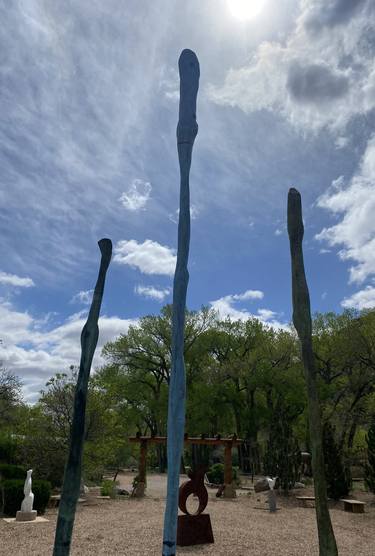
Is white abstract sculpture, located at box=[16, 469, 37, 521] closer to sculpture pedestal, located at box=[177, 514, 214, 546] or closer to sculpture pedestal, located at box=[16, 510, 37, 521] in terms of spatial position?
sculpture pedestal, located at box=[16, 510, 37, 521]

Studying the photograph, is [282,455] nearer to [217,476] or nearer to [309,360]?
[217,476]

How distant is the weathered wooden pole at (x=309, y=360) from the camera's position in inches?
163

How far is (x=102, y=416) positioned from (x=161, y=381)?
1545 centimetres

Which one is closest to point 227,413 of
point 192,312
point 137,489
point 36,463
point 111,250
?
point 192,312

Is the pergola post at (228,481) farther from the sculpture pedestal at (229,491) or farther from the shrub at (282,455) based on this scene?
the shrub at (282,455)

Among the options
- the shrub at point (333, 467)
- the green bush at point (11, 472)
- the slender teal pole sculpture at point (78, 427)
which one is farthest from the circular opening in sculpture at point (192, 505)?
the slender teal pole sculpture at point (78, 427)

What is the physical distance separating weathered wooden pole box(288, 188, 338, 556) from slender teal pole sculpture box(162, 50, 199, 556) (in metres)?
1.42

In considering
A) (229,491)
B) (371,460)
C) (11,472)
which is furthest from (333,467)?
(11,472)

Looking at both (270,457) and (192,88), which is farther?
(270,457)

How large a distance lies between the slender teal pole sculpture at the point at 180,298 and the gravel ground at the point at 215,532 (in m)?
5.34

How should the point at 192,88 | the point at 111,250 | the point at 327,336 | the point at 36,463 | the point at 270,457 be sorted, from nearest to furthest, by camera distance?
1. the point at 192,88
2. the point at 111,250
3. the point at 36,463
4. the point at 270,457
5. the point at 327,336

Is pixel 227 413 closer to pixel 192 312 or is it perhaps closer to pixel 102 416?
pixel 192 312

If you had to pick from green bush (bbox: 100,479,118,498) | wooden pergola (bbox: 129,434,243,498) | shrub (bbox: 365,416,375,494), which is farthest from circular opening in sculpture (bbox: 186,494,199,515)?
shrub (bbox: 365,416,375,494)

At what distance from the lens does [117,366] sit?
32.4 meters
